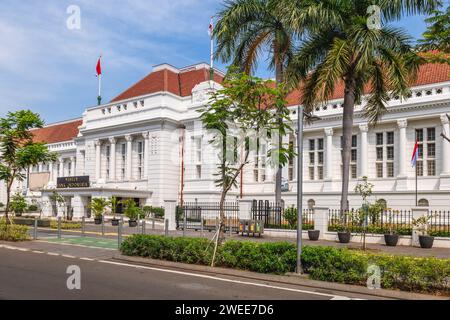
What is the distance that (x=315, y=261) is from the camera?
35.0ft

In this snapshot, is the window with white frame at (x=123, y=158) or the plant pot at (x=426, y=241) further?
the window with white frame at (x=123, y=158)

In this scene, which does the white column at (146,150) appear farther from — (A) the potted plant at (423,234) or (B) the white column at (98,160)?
(A) the potted plant at (423,234)

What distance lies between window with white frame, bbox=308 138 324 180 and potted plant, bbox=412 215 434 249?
828 inches

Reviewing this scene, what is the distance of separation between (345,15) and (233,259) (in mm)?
13422

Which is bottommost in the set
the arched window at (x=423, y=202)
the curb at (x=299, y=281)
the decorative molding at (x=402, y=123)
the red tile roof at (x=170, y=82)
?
the curb at (x=299, y=281)

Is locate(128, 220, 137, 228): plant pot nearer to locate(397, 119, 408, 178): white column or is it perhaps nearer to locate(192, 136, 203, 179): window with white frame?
locate(192, 136, 203, 179): window with white frame

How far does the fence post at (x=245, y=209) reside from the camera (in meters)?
25.3

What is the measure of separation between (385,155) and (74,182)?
30.8 meters

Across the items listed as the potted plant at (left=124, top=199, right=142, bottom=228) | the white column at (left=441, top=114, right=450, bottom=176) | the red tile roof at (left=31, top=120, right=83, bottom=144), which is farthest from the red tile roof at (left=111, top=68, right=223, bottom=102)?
the white column at (left=441, top=114, right=450, bottom=176)

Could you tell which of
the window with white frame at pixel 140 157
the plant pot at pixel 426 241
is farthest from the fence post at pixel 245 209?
the window with white frame at pixel 140 157

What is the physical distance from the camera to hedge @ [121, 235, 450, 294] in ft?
30.8

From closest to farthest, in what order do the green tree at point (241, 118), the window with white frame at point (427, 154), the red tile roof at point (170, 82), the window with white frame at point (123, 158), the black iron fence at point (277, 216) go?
the green tree at point (241, 118) → the black iron fence at point (277, 216) → the window with white frame at point (427, 154) → the red tile roof at point (170, 82) → the window with white frame at point (123, 158)

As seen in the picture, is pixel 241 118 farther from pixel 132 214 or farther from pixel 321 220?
pixel 132 214
